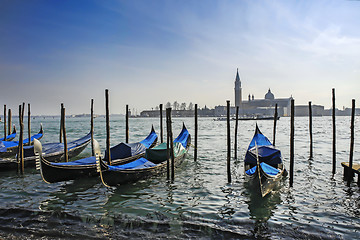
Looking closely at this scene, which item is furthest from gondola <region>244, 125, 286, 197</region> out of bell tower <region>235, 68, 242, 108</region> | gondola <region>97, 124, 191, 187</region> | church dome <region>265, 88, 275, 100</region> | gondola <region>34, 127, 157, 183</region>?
church dome <region>265, 88, 275, 100</region>

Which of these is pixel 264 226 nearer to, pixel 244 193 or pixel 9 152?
pixel 244 193

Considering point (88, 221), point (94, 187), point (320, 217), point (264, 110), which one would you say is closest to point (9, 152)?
point (94, 187)

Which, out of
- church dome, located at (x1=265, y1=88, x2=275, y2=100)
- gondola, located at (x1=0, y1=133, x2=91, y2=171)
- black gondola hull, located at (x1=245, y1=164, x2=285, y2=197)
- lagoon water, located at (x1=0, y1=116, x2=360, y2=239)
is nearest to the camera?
lagoon water, located at (x1=0, y1=116, x2=360, y2=239)

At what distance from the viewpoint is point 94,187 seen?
17.7 feet

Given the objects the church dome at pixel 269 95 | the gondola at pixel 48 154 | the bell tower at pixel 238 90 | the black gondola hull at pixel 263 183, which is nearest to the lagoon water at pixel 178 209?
the black gondola hull at pixel 263 183

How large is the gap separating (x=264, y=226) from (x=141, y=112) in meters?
118

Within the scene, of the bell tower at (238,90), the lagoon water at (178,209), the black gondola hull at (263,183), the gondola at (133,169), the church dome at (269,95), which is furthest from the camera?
the church dome at (269,95)

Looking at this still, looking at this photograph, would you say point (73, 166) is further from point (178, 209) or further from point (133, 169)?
point (178, 209)

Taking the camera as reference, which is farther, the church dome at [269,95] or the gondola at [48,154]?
the church dome at [269,95]

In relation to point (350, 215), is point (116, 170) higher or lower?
higher

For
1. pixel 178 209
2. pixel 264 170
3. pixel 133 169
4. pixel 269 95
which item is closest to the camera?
pixel 178 209

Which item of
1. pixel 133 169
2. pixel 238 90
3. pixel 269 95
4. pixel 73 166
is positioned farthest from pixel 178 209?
pixel 269 95

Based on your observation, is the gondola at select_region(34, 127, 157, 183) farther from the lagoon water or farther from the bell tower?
the bell tower

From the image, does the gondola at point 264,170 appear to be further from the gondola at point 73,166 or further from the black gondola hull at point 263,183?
the gondola at point 73,166
